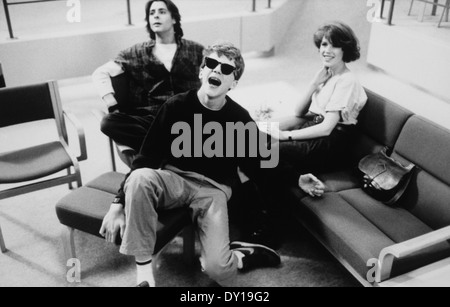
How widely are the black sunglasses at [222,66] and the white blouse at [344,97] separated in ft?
2.24

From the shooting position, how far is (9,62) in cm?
435

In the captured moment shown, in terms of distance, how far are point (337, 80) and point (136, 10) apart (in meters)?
3.68

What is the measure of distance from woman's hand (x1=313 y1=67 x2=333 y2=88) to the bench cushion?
1.21 metres

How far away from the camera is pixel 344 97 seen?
2.84 meters

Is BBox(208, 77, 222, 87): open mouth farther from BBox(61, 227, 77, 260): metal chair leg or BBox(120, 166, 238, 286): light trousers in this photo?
BBox(61, 227, 77, 260): metal chair leg

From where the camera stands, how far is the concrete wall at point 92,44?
14.4 feet

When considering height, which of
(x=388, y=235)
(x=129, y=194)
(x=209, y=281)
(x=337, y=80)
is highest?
(x=337, y=80)

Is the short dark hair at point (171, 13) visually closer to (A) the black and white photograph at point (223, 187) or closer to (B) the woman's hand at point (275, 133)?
(A) the black and white photograph at point (223, 187)

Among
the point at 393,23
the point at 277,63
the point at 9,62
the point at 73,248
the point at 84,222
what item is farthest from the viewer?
the point at 277,63

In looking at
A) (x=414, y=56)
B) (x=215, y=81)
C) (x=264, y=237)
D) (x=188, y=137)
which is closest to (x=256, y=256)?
(x=264, y=237)

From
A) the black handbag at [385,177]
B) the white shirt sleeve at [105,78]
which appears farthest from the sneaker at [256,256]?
the white shirt sleeve at [105,78]

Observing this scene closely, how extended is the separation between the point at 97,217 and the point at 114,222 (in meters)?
0.15

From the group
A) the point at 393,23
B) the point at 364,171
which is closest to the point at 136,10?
the point at 393,23
